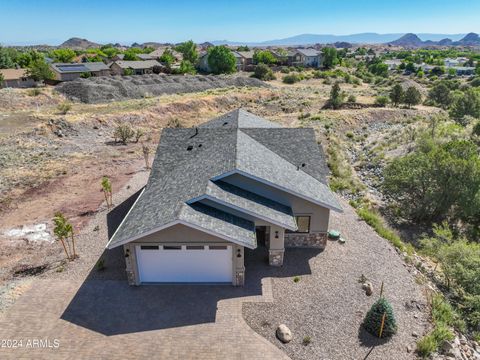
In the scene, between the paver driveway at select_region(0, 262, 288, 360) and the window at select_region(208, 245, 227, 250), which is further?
the window at select_region(208, 245, 227, 250)

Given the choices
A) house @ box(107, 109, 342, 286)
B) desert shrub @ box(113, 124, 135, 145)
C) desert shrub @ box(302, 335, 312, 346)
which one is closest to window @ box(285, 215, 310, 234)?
house @ box(107, 109, 342, 286)

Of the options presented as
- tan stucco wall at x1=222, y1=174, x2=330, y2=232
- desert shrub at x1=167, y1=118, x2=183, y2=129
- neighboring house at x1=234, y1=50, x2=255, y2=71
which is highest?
neighboring house at x1=234, y1=50, x2=255, y2=71

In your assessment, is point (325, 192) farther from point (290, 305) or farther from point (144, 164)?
point (144, 164)

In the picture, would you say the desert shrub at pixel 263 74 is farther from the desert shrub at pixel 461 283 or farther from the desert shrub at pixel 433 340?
the desert shrub at pixel 433 340

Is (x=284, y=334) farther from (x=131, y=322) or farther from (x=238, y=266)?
(x=131, y=322)

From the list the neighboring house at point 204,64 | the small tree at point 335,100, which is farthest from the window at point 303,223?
the neighboring house at point 204,64

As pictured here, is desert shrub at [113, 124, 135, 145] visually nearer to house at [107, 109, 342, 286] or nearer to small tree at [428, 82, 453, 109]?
house at [107, 109, 342, 286]

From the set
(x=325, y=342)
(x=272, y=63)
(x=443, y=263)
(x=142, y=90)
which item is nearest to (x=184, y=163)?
(x=325, y=342)
